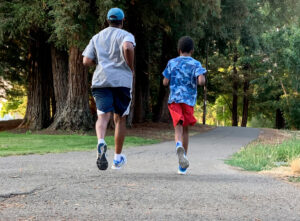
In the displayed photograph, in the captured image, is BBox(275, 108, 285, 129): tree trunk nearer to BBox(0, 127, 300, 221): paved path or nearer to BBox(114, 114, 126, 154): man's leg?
BBox(0, 127, 300, 221): paved path

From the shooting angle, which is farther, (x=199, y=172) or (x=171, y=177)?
(x=199, y=172)

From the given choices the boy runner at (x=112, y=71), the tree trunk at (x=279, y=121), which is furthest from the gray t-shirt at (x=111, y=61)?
the tree trunk at (x=279, y=121)

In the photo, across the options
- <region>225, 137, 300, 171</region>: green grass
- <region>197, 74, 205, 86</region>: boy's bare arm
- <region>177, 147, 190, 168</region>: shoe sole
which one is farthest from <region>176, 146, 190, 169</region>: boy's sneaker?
<region>225, 137, 300, 171</region>: green grass

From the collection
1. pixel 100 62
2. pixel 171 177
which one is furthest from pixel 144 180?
pixel 100 62

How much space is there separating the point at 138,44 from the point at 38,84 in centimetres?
514

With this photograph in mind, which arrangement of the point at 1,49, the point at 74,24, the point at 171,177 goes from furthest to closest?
the point at 1,49 < the point at 74,24 < the point at 171,177

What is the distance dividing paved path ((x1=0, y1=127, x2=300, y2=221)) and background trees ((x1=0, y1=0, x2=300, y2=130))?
7.66 meters

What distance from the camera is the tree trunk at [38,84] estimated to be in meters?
17.8

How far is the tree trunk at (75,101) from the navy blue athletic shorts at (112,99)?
384 inches

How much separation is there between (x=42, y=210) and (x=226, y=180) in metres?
2.61

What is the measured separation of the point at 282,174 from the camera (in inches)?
236

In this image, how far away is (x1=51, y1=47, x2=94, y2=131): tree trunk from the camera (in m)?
15.1

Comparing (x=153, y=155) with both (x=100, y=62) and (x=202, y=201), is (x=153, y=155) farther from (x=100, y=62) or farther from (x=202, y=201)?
(x=202, y=201)

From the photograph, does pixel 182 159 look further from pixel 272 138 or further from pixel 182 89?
pixel 272 138
